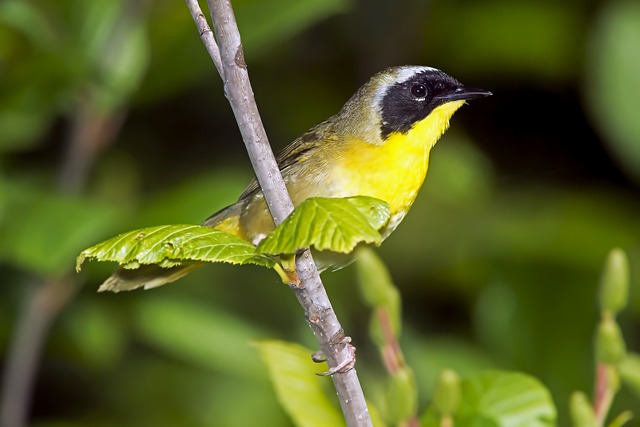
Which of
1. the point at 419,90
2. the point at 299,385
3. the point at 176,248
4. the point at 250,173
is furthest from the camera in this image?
the point at 250,173

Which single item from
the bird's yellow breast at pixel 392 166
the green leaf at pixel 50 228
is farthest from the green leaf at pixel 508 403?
the green leaf at pixel 50 228

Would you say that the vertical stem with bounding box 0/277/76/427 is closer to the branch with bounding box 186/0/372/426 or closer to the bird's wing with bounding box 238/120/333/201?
the bird's wing with bounding box 238/120/333/201

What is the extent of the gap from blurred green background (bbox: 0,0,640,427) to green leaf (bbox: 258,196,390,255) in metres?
1.40

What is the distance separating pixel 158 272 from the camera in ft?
9.12

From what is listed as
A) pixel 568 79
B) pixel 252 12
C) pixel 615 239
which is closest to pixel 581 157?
pixel 568 79

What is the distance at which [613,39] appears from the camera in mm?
3352

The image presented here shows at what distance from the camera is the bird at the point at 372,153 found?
8.83 feet

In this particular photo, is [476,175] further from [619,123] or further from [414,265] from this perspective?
[619,123]

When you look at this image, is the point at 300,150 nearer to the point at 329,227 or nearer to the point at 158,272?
the point at 158,272

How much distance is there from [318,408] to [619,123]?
1.55 m

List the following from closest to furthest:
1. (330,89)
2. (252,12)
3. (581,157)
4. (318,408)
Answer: (318,408) < (252,12) < (581,157) < (330,89)

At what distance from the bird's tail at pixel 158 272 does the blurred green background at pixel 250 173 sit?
0.30 feet

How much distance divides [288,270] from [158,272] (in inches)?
42.0

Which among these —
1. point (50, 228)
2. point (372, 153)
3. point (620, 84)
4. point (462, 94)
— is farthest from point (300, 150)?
point (620, 84)
